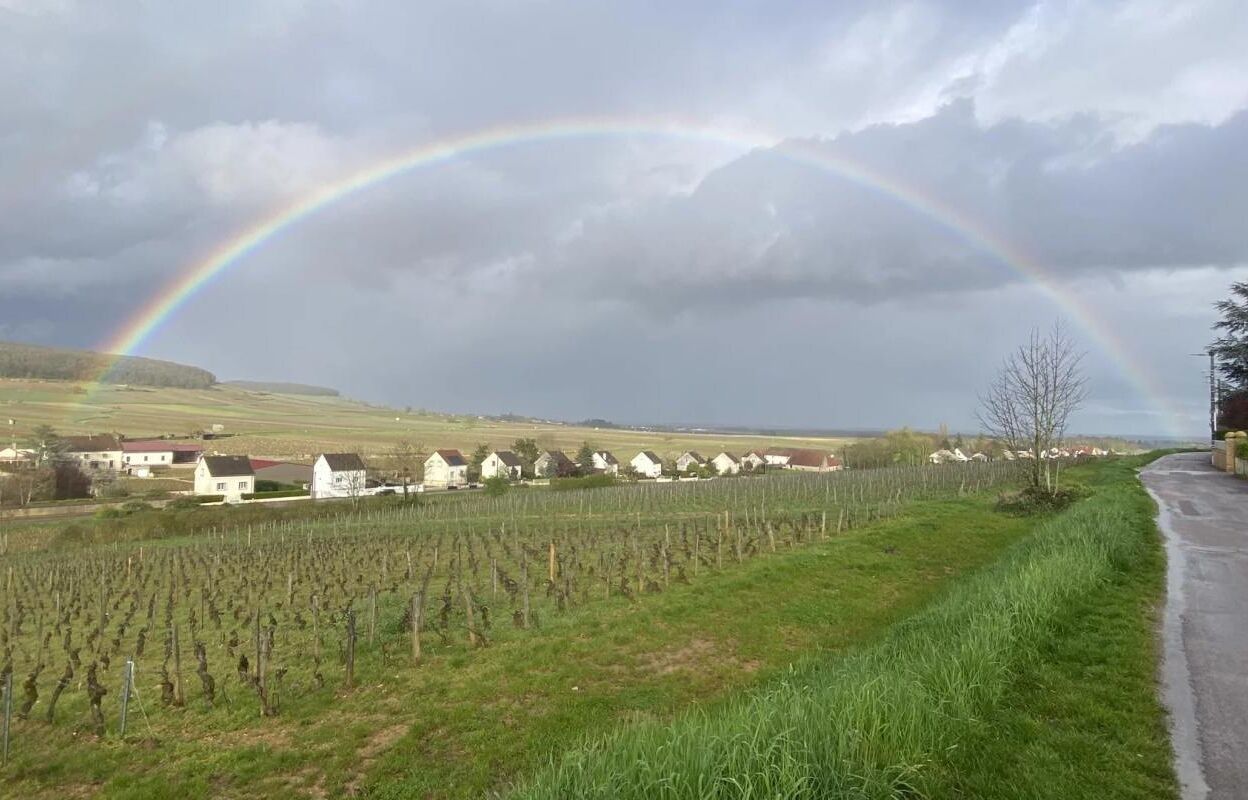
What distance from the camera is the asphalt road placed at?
541cm

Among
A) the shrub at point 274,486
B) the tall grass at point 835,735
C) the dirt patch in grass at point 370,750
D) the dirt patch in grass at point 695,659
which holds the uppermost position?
the tall grass at point 835,735

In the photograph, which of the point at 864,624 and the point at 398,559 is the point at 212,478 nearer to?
the point at 398,559

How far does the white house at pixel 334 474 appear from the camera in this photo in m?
81.1

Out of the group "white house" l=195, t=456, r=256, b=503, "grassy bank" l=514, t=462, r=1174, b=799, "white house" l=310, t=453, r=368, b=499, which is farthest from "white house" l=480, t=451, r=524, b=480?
"grassy bank" l=514, t=462, r=1174, b=799

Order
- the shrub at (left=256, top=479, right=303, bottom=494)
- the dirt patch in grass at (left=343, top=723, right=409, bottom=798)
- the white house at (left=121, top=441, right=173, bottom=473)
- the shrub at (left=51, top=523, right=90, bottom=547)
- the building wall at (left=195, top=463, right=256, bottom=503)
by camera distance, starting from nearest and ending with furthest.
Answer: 1. the dirt patch in grass at (left=343, top=723, right=409, bottom=798)
2. the shrub at (left=51, top=523, right=90, bottom=547)
3. the building wall at (left=195, top=463, right=256, bottom=503)
4. the shrub at (left=256, top=479, right=303, bottom=494)
5. the white house at (left=121, top=441, right=173, bottom=473)

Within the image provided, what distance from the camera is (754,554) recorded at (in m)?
20.7

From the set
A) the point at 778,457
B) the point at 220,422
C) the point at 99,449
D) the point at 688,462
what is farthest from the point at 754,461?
the point at 220,422

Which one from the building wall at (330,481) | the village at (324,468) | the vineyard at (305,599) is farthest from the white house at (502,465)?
the vineyard at (305,599)

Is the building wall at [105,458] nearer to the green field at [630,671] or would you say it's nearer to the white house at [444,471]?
the white house at [444,471]

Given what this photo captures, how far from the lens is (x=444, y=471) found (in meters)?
103

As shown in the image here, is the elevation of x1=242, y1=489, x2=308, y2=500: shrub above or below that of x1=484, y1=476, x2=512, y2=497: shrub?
below

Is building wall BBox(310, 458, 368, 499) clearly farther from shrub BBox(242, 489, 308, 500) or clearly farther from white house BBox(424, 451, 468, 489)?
white house BBox(424, 451, 468, 489)

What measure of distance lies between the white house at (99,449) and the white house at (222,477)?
A: 70.1 feet

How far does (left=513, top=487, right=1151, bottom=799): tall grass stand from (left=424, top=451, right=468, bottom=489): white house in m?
98.6
